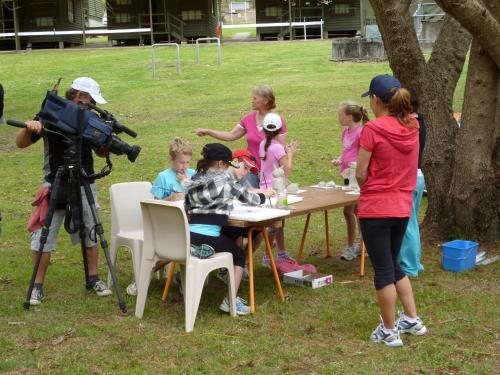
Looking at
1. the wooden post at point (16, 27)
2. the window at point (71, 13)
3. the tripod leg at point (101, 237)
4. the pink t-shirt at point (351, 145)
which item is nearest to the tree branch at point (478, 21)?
the pink t-shirt at point (351, 145)

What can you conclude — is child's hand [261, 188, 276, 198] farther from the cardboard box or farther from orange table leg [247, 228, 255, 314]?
the cardboard box

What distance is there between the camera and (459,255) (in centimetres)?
707

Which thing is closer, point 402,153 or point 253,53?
point 402,153

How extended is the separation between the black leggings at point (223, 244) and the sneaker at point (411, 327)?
125 centimetres

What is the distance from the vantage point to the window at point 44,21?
3494cm

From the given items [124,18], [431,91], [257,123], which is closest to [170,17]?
[124,18]

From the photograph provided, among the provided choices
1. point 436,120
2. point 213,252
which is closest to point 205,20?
point 436,120

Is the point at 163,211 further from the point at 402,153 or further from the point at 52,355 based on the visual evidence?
the point at 402,153

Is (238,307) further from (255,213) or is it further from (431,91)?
(431,91)

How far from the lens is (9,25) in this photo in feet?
116

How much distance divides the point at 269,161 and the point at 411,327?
224 cm

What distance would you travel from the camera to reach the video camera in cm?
586

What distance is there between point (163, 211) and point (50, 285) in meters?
1.73

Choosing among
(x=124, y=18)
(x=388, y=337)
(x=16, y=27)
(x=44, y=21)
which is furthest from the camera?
(x=44, y=21)
